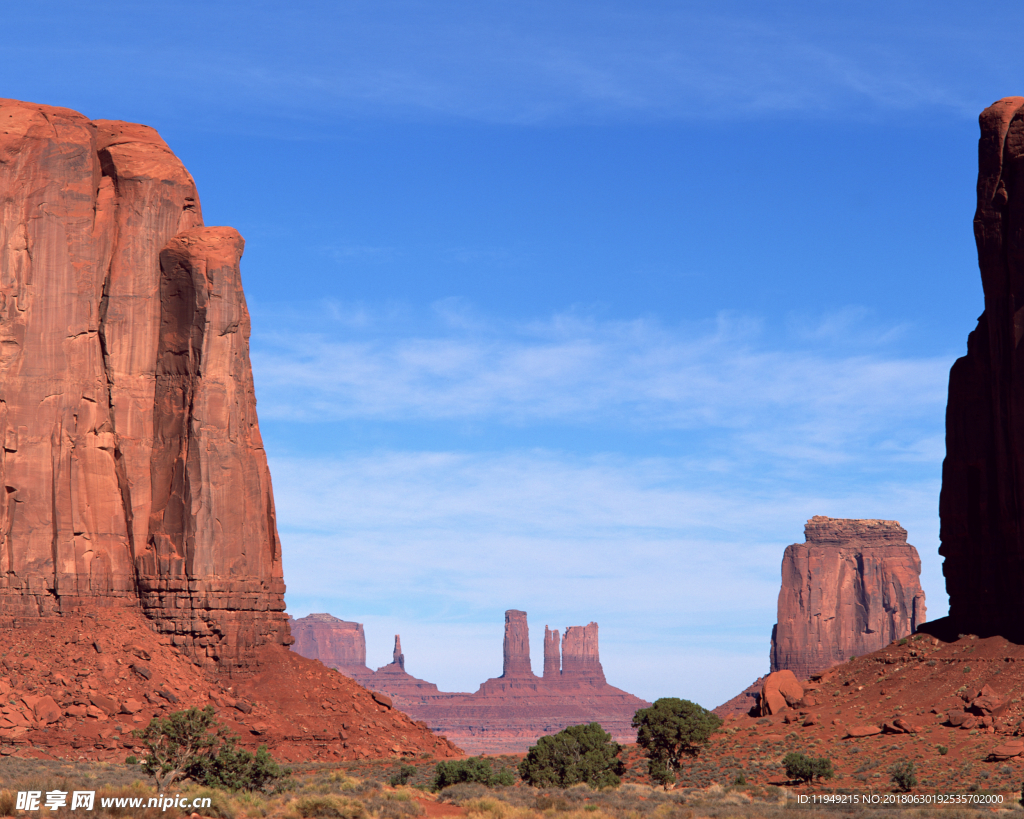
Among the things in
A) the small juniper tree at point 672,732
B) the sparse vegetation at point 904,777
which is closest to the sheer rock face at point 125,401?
the small juniper tree at point 672,732

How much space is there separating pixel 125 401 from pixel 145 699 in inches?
660

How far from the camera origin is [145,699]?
203 feet

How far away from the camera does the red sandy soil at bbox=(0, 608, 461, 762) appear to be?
192ft

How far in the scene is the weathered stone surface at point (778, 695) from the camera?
213 ft

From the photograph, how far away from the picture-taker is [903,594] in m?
197

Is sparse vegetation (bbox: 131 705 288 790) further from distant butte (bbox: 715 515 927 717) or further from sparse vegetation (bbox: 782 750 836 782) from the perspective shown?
distant butte (bbox: 715 515 927 717)

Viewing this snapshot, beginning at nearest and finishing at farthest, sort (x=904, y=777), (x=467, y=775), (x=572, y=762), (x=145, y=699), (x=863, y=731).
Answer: (x=904, y=777)
(x=467, y=775)
(x=572, y=762)
(x=863, y=731)
(x=145, y=699)

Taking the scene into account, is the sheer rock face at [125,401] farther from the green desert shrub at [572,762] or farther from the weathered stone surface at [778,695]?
the weathered stone surface at [778,695]

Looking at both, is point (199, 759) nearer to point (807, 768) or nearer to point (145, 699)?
point (145, 699)

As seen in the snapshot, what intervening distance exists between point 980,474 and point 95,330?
149ft

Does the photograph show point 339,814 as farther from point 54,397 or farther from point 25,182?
point 25,182

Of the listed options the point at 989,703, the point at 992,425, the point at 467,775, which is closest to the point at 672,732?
the point at 467,775

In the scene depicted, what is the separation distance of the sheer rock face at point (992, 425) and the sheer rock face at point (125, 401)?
116 feet

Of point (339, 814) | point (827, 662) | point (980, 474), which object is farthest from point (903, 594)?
point (339, 814)
